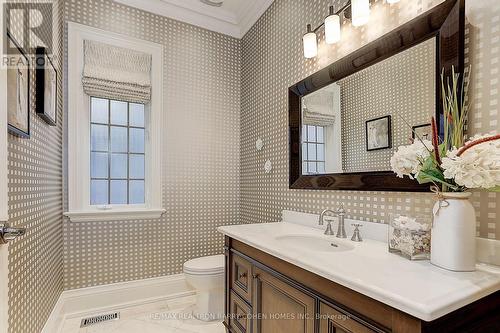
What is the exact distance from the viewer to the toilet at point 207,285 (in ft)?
6.95

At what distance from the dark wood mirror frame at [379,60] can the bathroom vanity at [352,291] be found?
1.07 ft

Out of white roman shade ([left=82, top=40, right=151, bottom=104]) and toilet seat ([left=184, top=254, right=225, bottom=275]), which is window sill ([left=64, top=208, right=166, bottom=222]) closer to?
toilet seat ([left=184, top=254, right=225, bottom=275])

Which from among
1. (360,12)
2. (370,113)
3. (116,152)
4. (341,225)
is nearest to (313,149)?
(370,113)

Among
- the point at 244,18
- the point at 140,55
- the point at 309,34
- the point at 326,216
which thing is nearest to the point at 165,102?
the point at 140,55

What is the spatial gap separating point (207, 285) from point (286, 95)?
1.67 metres

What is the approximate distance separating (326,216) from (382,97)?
809mm

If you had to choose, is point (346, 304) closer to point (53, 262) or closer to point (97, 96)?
point (53, 262)

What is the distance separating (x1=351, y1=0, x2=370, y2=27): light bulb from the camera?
144cm

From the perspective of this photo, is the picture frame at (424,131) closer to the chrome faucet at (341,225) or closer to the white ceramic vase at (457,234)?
the white ceramic vase at (457,234)

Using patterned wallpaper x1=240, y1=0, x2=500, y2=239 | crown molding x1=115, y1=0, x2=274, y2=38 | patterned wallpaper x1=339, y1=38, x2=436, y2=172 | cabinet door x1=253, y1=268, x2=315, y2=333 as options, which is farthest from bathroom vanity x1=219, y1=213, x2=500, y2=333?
crown molding x1=115, y1=0, x2=274, y2=38

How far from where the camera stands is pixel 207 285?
212 cm

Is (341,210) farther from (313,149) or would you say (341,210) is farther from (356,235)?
(313,149)

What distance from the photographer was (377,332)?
2.73 ft

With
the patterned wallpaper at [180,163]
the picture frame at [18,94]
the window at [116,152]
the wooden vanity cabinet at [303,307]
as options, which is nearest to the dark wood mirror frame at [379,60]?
the wooden vanity cabinet at [303,307]
